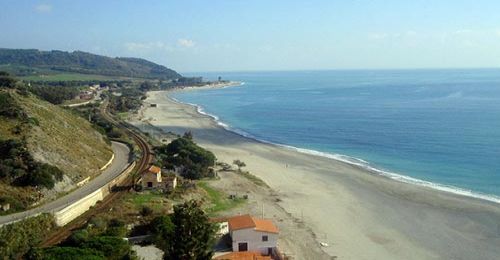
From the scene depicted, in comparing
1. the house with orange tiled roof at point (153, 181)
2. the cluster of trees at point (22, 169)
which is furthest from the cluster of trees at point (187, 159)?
the cluster of trees at point (22, 169)

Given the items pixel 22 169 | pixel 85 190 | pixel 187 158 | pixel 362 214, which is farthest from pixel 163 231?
pixel 187 158

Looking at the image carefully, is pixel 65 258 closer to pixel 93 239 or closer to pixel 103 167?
A: pixel 93 239

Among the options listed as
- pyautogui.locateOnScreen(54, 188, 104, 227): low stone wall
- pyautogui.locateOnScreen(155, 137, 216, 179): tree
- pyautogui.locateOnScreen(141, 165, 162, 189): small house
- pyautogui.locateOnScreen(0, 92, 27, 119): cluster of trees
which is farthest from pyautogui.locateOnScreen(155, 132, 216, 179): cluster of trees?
pyautogui.locateOnScreen(0, 92, 27, 119): cluster of trees

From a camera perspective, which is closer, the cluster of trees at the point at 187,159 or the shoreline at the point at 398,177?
the shoreline at the point at 398,177

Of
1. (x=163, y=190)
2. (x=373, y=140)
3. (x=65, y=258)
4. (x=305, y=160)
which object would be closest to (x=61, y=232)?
(x=65, y=258)

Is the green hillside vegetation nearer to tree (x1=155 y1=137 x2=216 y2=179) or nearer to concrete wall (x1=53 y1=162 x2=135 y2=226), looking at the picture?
concrete wall (x1=53 y1=162 x2=135 y2=226)

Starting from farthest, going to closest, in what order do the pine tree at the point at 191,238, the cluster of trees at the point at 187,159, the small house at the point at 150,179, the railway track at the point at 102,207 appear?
the cluster of trees at the point at 187,159 < the small house at the point at 150,179 < the railway track at the point at 102,207 < the pine tree at the point at 191,238

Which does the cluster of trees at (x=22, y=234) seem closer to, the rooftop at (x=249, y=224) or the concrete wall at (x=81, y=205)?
the concrete wall at (x=81, y=205)
